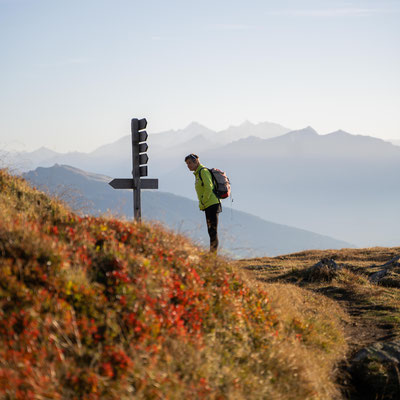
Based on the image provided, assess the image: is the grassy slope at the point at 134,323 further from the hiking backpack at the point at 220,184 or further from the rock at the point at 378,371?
the hiking backpack at the point at 220,184

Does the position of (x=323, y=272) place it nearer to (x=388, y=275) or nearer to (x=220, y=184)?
(x=388, y=275)

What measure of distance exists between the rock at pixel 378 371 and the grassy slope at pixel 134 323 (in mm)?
437

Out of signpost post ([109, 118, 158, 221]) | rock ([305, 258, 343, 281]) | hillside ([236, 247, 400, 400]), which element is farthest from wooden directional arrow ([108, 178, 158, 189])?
rock ([305, 258, 343, 281])

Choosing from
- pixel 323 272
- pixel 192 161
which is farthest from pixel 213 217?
pixel 323 272

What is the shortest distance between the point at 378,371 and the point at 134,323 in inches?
175

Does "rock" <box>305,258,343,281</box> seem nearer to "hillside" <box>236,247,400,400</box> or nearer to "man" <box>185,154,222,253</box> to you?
"hillside" <box>236,247,400,400</box>

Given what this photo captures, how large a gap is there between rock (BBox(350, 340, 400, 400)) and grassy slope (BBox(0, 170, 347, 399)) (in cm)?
44

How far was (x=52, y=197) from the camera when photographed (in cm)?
852

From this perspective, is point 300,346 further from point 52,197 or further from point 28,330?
point 52,197

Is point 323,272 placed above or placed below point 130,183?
below

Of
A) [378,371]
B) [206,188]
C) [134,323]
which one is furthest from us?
[206,188]

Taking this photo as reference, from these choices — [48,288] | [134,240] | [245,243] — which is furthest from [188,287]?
[245,243]

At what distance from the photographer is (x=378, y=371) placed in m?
6.93

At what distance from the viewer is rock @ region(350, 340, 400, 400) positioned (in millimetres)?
6688
